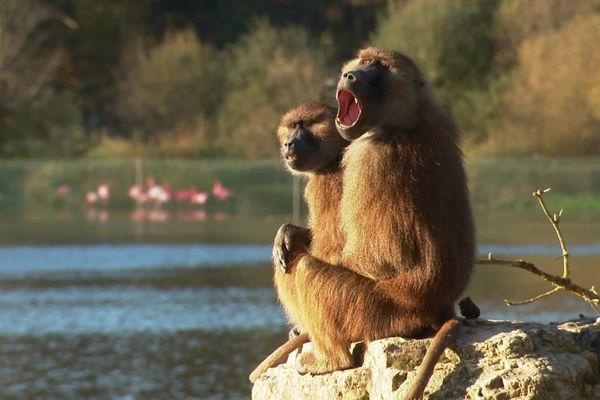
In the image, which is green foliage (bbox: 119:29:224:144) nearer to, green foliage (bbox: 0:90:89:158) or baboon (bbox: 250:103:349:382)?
green foliage (bbox: 0:90:89:158)

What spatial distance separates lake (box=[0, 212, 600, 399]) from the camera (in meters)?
19.5

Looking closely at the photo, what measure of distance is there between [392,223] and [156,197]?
4130cm

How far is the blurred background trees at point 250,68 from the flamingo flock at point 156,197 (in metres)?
3.06

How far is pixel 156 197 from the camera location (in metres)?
46.9

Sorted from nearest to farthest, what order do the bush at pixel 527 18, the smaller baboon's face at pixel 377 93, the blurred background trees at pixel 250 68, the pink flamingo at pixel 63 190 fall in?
the smaller baboon's face at pixel 377 93, the pink flamingo at pixel 63 190, the blurred background trees at pixel 250 68, the bush at pixel 527 18

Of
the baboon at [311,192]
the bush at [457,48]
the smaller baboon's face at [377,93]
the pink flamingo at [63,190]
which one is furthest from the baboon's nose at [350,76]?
the bush at [457,48]

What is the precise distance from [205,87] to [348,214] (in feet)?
167

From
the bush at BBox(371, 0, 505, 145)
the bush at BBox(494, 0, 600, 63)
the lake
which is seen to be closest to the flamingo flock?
the lake

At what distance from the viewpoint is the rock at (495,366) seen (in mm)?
5555

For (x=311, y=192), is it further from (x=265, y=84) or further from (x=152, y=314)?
(x=265, y=84)

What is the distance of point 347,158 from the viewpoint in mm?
6141

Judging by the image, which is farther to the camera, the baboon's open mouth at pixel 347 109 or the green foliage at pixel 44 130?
the green foliage at pixel 44 130

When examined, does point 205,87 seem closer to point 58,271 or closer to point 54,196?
point 54,196

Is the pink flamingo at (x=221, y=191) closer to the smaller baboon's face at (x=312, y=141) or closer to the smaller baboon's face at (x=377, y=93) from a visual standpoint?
the smaller baboon's face at (x=312, y=141)
